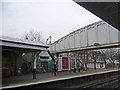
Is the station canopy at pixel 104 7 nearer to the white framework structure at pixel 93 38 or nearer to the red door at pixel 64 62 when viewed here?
the white framework structure at pixel 93 38

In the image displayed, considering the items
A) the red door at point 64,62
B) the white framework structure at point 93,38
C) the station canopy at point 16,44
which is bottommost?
the red door at point 64,62

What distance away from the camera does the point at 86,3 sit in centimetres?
591

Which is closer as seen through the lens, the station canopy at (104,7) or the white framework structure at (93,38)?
the station canopy at (104,7)

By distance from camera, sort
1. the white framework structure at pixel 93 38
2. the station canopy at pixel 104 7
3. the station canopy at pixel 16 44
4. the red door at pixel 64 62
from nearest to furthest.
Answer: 1. the station canopy at pixel 104 7
2. the station canopy at pixel 16 44
3. the white framework structure at pixel 93 38
4. the red door at pixel 64 62

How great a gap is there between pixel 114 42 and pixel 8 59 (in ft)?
51.0

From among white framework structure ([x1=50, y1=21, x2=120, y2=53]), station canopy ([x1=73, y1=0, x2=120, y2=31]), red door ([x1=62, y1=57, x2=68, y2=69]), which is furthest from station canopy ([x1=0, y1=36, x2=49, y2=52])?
red door ([x1=62, y1=57, x2=68, y2=69])

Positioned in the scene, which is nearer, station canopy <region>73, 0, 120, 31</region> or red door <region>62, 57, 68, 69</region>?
station canopy <region>73, 0, 120, 31</region>

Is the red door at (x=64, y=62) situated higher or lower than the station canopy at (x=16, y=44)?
lower

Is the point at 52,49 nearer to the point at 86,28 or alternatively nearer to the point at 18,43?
the point at 86,28

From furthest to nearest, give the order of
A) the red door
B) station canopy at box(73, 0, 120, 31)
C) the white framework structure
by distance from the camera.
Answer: the red door, the white framework structure, station canopy at box(73, 0, 120, 31)

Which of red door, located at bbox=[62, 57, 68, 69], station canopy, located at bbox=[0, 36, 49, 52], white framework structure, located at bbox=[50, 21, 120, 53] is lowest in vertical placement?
red door, located at bbox=[62, 57, 68, 69]

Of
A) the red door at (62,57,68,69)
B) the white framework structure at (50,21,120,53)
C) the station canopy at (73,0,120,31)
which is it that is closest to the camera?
the station canopy at (73,0,120,31)

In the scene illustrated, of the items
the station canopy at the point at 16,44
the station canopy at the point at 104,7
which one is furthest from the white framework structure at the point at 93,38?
the station canopy at the point at 104,7

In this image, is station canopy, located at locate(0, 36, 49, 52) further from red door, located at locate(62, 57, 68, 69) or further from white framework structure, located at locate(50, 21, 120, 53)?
red door, located at locate(62, 57, 68, 69)
